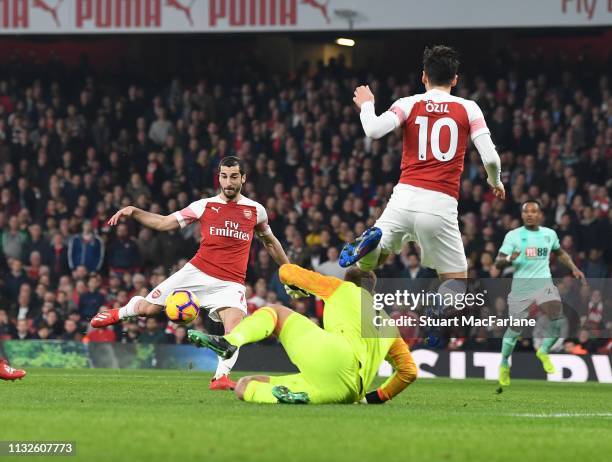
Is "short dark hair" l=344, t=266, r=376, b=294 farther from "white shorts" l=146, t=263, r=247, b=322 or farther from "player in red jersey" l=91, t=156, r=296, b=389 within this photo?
"white shorts" l=146, t=263, r=247, b=322

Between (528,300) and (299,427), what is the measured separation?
348 inches

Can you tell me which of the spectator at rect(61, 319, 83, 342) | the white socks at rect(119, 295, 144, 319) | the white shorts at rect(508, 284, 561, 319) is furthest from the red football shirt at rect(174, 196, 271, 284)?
the spectator at rect(61, 319, 83, 342)

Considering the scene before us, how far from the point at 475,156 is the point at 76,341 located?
25.9 ft

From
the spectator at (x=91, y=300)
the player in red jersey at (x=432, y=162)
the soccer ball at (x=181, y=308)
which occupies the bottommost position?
the spectator at (x=91, y=300)

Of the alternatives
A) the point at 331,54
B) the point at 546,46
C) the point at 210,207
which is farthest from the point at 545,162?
the point at 210,207

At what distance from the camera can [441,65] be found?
10023 mm

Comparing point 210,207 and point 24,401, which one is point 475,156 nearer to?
point 210,207

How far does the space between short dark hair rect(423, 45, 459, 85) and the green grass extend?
2.65 meters

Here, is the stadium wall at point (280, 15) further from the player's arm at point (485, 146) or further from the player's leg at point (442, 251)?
the player's leg at point (442, 251)

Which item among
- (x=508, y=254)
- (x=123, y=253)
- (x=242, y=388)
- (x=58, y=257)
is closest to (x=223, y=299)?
(x=242, y=388)

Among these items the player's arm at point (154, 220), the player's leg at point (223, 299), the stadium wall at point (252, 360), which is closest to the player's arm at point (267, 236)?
the player's leg at point (223, 299)

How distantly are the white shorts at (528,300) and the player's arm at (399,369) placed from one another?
19.8 ft

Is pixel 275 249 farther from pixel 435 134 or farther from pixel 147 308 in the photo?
pixel 435 134

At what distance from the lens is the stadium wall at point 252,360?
18.5 meters
